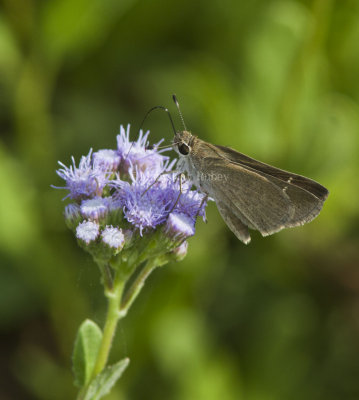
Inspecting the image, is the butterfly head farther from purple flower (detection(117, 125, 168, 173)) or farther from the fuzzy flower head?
the fuzzy flower head

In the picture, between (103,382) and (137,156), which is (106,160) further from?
(103,382)

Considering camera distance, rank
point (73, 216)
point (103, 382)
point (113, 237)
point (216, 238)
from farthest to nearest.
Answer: point (216, 238), point (73, 216), point (113, 237), point (103, 382)

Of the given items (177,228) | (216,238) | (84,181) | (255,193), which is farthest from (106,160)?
(216,238)

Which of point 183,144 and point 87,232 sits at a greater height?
point 183,144

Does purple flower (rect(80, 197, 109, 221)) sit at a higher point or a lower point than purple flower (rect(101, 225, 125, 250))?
higher

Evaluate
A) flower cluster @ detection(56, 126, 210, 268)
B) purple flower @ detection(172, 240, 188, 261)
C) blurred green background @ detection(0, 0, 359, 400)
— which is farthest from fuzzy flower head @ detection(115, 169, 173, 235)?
blurred green background @ detection(0, 0, 359, 400)

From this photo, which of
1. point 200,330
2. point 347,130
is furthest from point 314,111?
point 200,330
